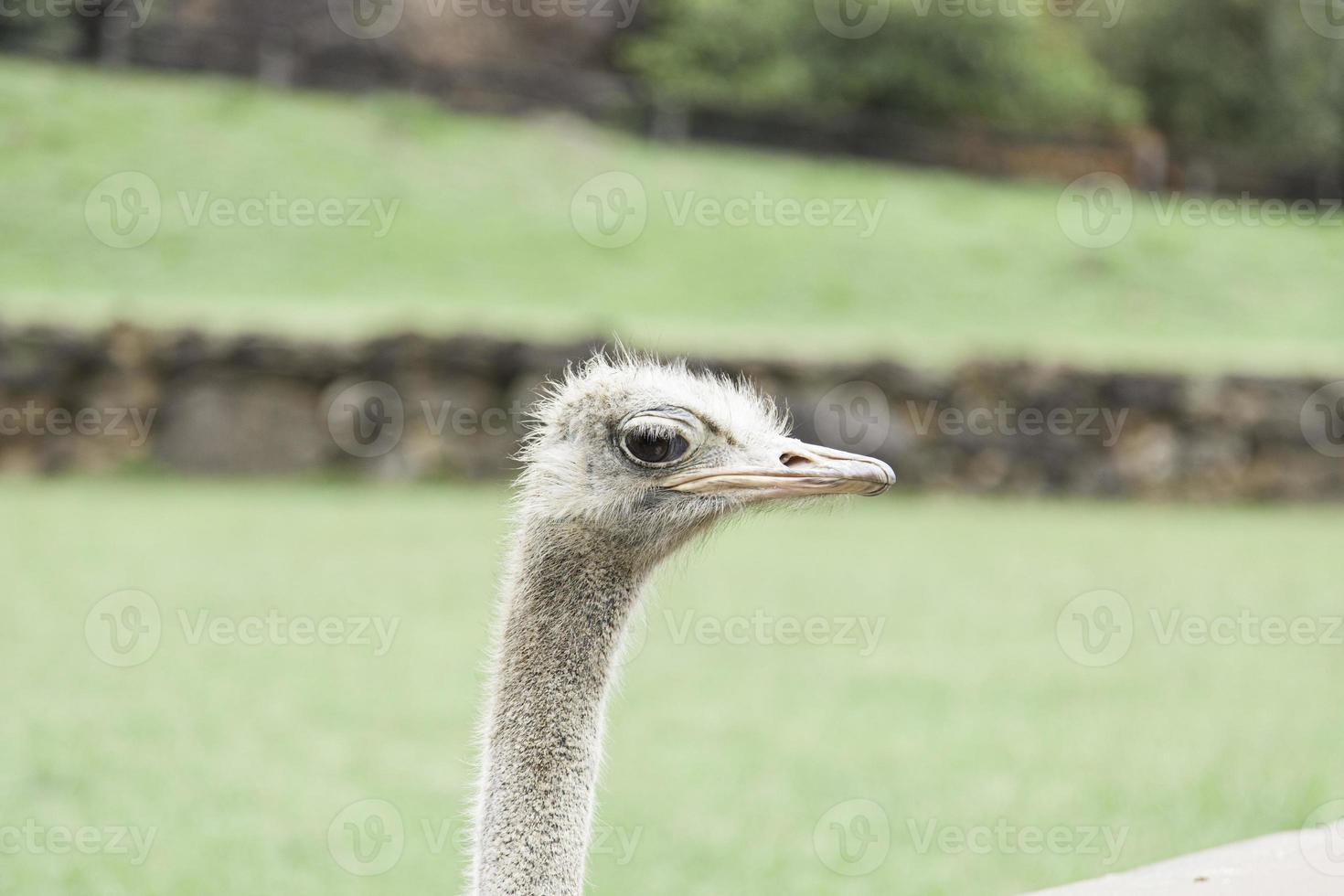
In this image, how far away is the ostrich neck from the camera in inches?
67.2

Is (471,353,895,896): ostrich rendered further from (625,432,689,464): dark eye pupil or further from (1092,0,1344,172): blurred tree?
(1092,0,1344,172): blurred tree

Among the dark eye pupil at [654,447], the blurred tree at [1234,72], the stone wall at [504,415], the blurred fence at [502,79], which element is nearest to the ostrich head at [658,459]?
the dark eye pupil at [654,447]

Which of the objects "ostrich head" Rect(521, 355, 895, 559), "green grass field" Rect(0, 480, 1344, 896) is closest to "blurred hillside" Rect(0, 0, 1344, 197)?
"green grass field" Rect(0, 480, 1344, 896)

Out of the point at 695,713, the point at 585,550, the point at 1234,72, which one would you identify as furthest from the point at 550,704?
the point at 1234,72

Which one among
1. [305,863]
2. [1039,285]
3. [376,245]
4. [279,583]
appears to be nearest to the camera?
[305,863]

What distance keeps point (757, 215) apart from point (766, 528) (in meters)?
6.89

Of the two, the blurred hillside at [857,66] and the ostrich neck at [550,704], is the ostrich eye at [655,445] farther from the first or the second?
the blurred hillside at [857,66]

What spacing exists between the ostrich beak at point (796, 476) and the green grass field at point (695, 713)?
0.96 ft

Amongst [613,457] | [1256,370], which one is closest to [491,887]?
[613,457]

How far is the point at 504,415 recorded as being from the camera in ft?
28.2

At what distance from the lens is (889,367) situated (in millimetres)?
8883

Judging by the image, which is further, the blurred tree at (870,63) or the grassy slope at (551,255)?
the blurred tree at (870,63)

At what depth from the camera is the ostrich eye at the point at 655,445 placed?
176 centimetres

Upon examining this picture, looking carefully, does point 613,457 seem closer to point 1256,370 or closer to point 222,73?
point 1256,370
